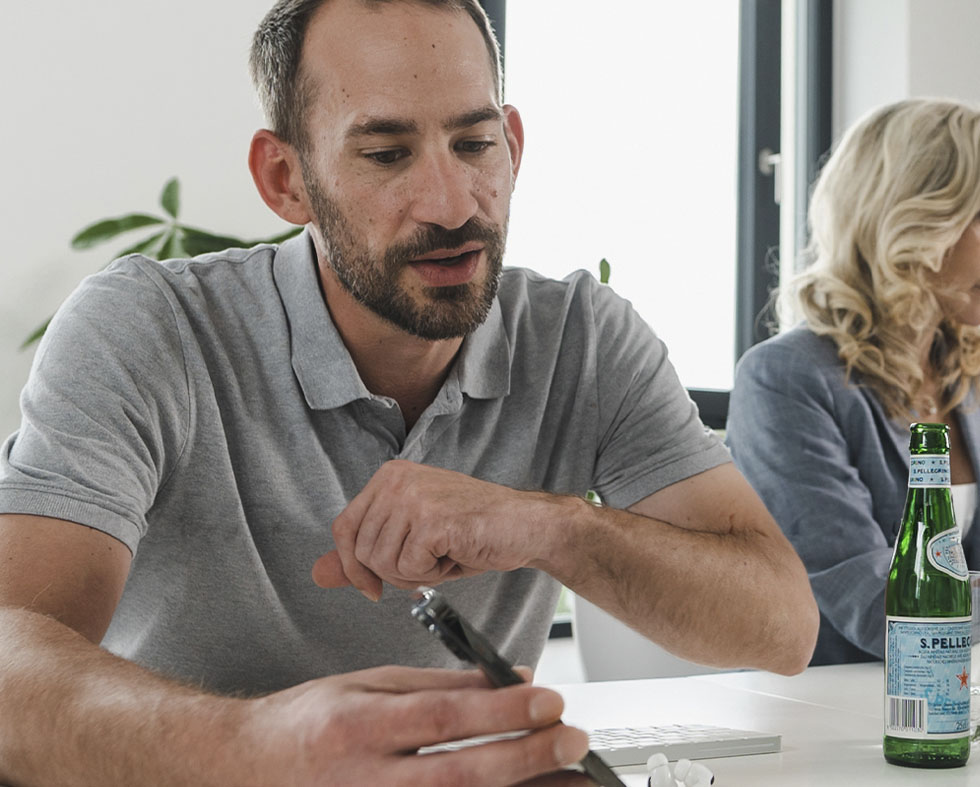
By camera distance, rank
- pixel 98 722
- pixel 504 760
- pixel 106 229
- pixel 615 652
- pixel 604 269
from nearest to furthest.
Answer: pixel 504 760 → pixel 98 722 → pixel 615 652 → pixel 106 229 → pixel 604 269

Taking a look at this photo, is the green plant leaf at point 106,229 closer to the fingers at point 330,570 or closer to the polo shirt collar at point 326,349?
the polo shirt collar at point 326,349

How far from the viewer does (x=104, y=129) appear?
7.63 feet

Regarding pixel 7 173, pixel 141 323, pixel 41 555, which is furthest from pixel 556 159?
pixel 41 555

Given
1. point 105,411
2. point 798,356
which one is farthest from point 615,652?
point 105,411

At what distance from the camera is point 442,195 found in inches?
48.1

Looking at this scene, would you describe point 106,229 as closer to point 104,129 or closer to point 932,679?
point 104,129

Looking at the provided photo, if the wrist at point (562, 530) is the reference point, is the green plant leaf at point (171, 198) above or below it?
above

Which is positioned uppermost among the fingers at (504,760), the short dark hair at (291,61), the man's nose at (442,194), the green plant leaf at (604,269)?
the short dark hair at (291,61)

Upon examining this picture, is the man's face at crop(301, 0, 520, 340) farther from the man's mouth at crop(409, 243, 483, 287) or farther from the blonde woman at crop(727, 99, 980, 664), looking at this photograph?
the blonde woman at crop(727, 99, 980, 664)

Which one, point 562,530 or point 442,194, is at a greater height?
point 442,194

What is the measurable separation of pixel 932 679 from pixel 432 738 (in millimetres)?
489

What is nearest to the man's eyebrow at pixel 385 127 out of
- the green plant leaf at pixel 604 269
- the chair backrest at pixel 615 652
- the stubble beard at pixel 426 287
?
the stubble beard at pixel 426 287

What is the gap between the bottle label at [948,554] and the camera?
102 centimetres

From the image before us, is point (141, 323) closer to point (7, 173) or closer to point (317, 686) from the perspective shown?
point (317, 686)
